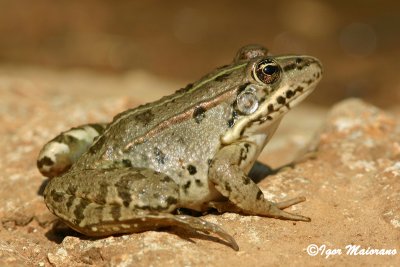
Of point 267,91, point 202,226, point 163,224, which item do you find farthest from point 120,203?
point 267,91

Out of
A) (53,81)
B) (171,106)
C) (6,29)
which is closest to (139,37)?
(6,29)

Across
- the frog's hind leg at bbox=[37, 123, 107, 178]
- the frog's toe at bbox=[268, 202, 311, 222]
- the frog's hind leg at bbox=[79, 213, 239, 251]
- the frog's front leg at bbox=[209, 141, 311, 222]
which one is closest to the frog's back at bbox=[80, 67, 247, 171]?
the frog's front leg at bbox=[209, 141, 311, 222]

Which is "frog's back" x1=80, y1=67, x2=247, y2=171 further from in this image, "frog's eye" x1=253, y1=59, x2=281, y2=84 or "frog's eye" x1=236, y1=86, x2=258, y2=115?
"frog's eye" x1=253, y1=59, x2=281, y2=84

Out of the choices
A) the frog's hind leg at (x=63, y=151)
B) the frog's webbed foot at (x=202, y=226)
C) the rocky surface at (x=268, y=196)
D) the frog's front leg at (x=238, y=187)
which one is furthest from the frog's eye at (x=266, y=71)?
the frog's hind leg at (x=63, y=151)

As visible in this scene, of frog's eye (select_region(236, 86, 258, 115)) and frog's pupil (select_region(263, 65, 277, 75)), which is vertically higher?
frog's pupil (select_region(263, 65, 277, 75))

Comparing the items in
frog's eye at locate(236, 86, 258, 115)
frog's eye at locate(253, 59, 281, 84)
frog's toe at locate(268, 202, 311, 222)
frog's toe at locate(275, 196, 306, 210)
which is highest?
frog's eye at locate(253, 59, 281, 84)

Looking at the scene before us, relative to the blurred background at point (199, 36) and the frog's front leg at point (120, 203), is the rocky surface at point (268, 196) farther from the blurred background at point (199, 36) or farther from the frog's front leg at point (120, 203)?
the blurred background at point (199, 36)

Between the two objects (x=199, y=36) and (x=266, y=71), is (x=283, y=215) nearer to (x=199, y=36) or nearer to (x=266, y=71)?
(x=266, y=71)

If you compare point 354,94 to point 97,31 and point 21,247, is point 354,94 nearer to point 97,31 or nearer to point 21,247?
point 97,31
